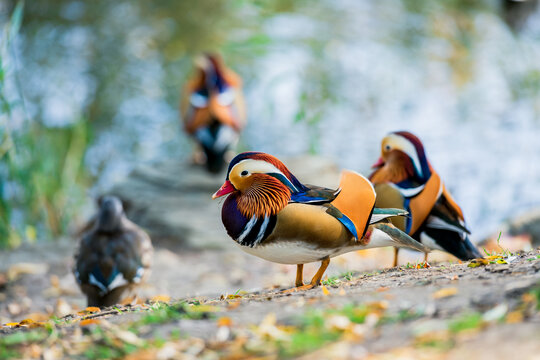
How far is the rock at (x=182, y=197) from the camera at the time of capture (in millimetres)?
7121

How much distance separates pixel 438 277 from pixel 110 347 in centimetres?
140

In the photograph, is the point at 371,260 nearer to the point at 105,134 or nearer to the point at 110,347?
the point at 110,347

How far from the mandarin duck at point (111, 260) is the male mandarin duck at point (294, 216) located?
1.53m

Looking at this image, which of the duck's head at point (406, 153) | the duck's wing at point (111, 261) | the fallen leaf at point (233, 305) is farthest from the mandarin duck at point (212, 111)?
the fallen leaf at point (233, 305)

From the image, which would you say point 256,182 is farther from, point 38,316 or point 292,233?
point 38,316

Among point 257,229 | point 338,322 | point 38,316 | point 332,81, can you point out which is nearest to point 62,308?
point 38,316

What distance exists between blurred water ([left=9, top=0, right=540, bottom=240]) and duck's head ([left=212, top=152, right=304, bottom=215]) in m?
6.55

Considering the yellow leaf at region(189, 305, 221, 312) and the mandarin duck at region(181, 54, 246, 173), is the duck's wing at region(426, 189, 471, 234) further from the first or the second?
the mandarin duck at region(181, 54, 246, 173)

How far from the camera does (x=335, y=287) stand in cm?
295

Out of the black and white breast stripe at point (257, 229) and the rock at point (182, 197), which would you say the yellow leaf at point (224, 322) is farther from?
the rock at point (182, 197)

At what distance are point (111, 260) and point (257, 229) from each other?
5.70 feet

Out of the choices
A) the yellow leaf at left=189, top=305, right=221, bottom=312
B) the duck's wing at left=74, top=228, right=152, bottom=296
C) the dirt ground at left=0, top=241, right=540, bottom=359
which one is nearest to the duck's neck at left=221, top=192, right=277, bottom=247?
the dirt ground at left=0, top=241, right=540, bottom=359

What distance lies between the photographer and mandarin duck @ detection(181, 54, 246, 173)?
7.89 m

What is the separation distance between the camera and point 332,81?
34.6 feet
